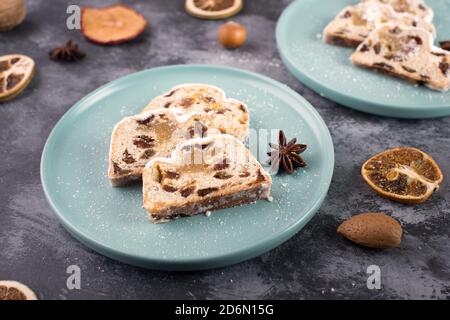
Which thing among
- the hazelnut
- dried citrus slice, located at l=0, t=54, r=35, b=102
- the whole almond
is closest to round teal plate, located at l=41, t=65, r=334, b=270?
the whole almond

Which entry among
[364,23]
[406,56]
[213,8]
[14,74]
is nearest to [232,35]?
[213,8]

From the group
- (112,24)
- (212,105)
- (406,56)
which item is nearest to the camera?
(212,105)

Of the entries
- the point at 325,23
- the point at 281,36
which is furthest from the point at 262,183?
the point at 325,23

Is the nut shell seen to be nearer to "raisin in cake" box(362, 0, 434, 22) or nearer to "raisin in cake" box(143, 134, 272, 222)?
"raisin in cake" box(143, 134, 272, 222)

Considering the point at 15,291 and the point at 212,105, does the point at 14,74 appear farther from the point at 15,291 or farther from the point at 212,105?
the point at 15,291

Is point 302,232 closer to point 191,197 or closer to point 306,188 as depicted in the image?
point 306,188

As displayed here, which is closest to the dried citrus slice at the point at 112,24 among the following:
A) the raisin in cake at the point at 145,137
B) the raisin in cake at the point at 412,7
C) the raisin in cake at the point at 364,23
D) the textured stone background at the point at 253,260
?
the textured stone background at the point at 253,260
